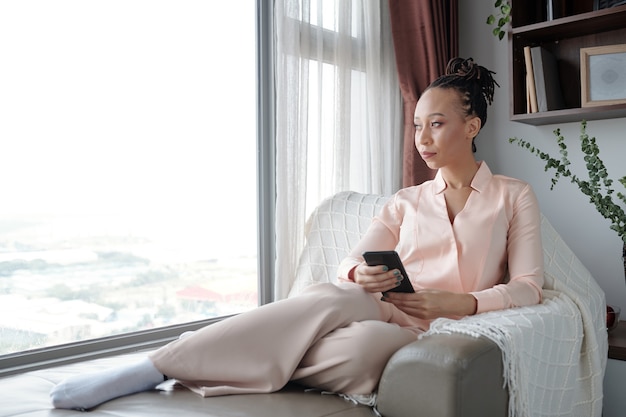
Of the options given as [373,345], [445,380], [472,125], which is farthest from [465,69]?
[445,380]

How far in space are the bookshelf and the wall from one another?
3.9 inches

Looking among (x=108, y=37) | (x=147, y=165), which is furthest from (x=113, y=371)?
(x=108, y=37)

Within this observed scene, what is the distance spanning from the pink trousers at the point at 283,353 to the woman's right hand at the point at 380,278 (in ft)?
0.38

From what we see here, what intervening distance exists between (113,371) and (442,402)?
2.25 ft

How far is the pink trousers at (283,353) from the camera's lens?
1383 mm

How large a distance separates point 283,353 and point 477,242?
63cm

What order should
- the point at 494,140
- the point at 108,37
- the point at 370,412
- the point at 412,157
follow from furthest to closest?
the point at 494,140 → the point at 412,157 → the point at 108,37 → the point at 370,412

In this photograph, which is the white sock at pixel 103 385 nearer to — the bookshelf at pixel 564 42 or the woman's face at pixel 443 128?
the woman's face at pixel 443 128

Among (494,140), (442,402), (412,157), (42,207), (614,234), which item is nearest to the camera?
(442,402)

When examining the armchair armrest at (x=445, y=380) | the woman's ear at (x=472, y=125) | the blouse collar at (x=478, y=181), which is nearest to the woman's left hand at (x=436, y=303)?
the armchair armrest at (x=445, y=380)

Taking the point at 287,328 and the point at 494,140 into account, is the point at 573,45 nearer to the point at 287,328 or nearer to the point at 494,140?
the point at 494,140

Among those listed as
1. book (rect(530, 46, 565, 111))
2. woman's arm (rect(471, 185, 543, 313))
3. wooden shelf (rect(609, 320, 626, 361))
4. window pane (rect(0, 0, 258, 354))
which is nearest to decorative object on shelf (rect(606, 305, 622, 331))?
wooden shelf (rect(609, 320, 626, 361))

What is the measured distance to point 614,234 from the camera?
2529mm

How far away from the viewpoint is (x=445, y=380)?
120 cm
